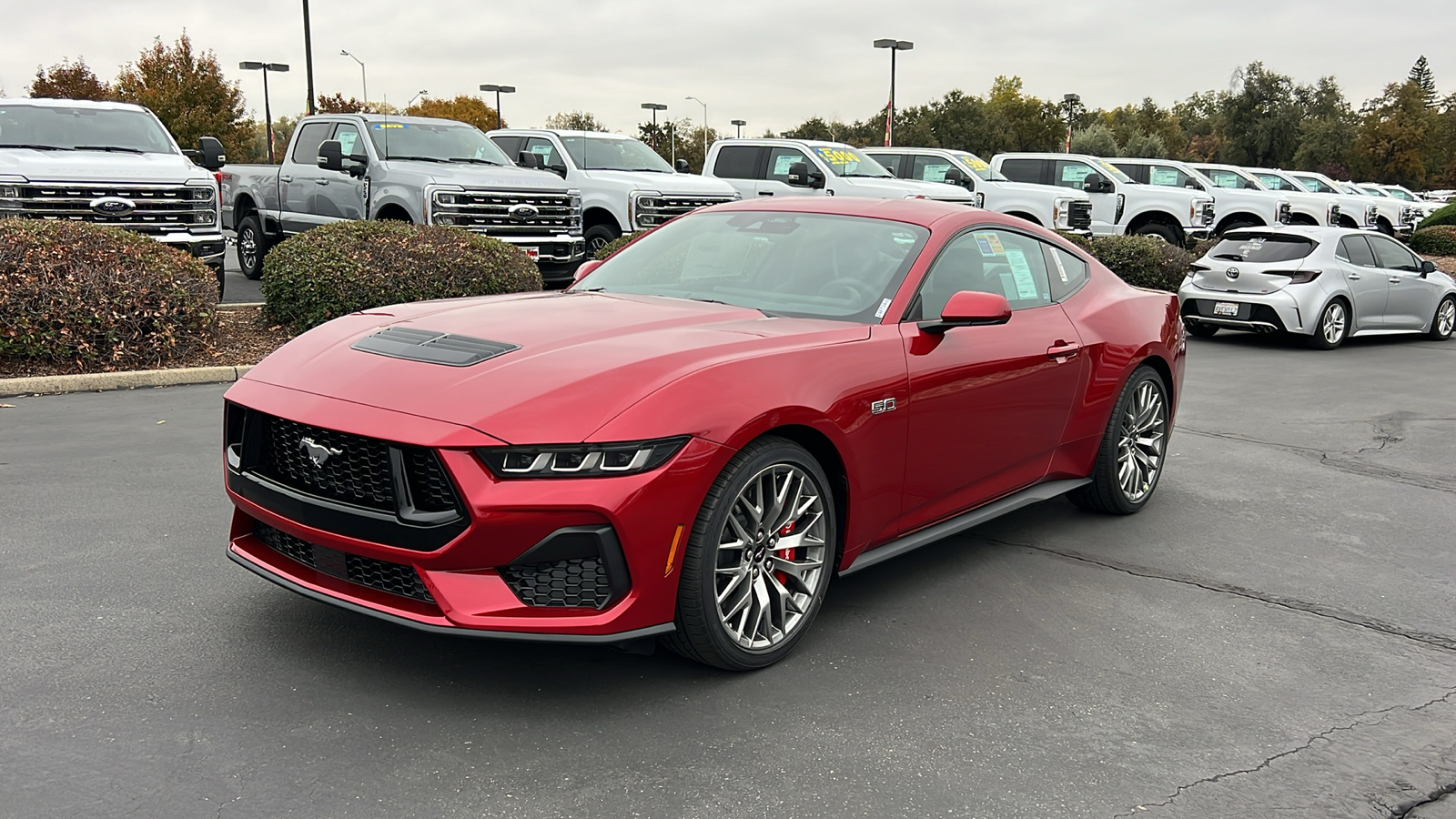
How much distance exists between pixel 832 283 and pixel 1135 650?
181cm

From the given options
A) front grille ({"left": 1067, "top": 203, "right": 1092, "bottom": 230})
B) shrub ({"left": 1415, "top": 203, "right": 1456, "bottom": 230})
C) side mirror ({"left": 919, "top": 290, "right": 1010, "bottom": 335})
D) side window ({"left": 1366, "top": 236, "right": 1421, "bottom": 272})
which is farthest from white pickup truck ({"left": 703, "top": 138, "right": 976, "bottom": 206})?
shrub ({"left": 1415, "top": 203, "right": 1456, "bottom": 230})

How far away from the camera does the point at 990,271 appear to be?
5.26 m

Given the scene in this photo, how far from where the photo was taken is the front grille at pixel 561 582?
3.43 m

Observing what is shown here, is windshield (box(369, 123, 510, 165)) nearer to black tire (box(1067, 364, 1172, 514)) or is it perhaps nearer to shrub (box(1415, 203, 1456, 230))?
black tire (box(1067, 364, 1172, 514))

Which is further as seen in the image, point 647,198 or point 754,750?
point 647,198

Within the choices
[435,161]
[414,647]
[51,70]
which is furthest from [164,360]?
[51,70]

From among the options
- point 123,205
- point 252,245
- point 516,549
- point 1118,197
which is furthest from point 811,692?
point 1118,197

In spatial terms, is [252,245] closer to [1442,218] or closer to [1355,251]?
[1355,251]

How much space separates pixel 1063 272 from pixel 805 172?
13701 millimetres

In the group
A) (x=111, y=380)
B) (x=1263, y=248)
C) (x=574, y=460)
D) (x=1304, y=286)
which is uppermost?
(x=1263, y=248)

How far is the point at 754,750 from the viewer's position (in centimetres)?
340

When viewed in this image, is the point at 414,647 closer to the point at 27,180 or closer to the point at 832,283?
the point at 832,283

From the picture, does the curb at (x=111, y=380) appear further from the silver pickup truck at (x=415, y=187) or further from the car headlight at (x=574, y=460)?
the car headlight at (x=574, y=460)

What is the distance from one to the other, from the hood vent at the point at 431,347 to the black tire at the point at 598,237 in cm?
1250
